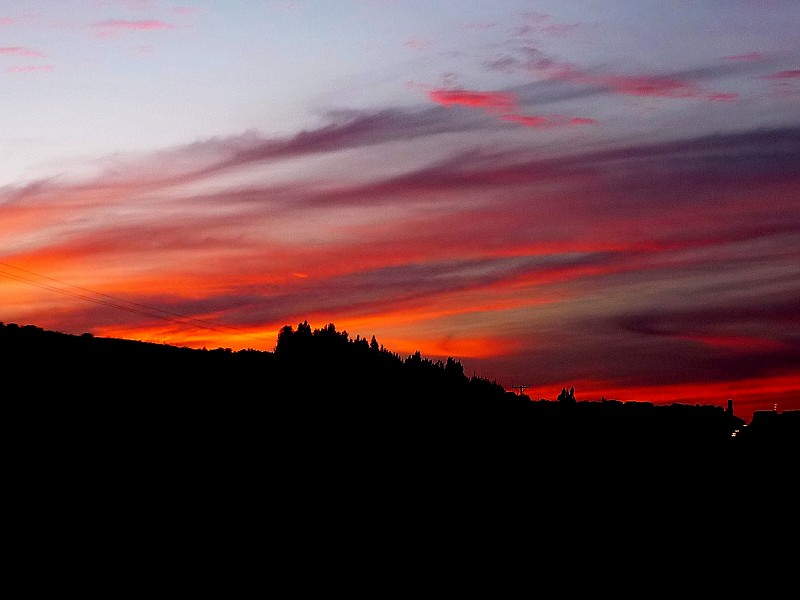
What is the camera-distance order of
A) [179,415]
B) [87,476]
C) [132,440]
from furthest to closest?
[179,415] → [132,440] → [87,476]

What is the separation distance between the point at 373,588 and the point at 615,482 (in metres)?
27.9

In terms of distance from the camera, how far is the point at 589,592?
18844 mm

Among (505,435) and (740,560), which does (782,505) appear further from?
(505,435)

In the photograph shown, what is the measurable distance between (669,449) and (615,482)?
34679 mm

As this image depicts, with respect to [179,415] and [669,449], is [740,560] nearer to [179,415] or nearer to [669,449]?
[179,415]

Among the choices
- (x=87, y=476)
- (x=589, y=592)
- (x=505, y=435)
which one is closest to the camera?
(x=589, y=592)

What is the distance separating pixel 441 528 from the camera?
87.1 feet

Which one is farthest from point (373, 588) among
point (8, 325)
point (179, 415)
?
point (8, 325)

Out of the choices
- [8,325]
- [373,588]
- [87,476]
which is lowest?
[373,588]

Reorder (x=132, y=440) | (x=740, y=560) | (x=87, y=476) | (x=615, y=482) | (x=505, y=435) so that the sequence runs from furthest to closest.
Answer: (x=505, y=435) < (x=615, y=482) < (x=132, y=440) < (x=87, y=476) < (x=740, y=560)

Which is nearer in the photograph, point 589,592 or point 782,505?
point 589,592

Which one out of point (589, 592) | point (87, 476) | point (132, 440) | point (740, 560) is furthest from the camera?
point (132, 440)

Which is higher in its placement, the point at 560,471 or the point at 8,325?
the point at 8,325

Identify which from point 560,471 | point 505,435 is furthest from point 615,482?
point 505,435
